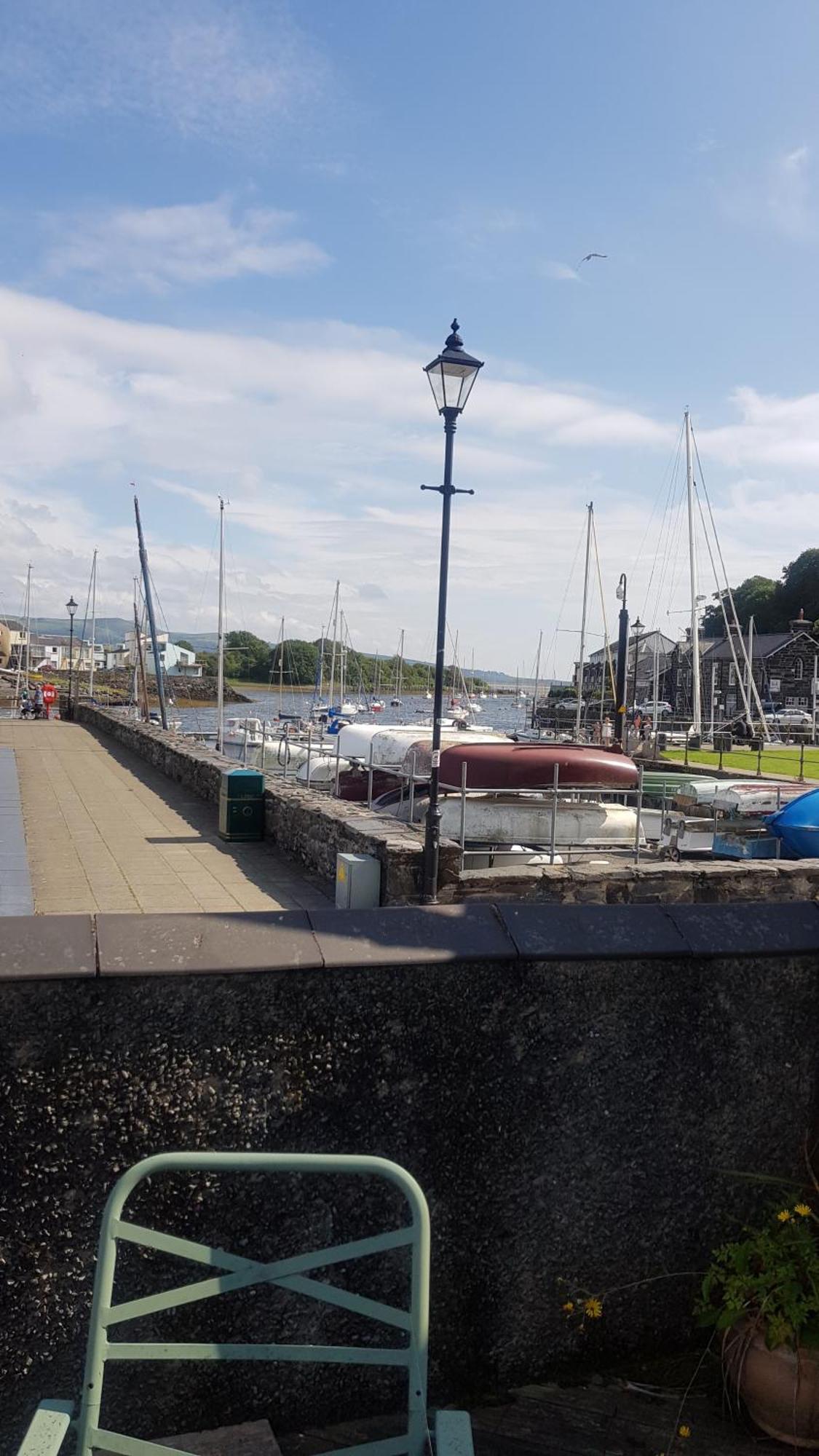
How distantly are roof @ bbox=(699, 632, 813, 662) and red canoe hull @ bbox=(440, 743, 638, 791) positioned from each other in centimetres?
5296

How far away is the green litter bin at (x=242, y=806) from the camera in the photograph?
410 inches

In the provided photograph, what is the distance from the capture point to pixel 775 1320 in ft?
11.5

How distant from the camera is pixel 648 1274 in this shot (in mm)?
3996

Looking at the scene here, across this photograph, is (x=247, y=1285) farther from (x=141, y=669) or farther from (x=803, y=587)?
(x=803, y=587)

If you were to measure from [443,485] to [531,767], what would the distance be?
17.8 feet

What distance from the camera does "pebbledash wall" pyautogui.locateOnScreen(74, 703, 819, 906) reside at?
763 centimetres

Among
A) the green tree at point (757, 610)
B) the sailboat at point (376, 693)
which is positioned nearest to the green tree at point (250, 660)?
the sailboat at point (376, 693)

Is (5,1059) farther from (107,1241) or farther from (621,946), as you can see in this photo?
(621,946)

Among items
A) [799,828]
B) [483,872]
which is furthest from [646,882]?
[799,828]

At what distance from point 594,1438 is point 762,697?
65984 mm

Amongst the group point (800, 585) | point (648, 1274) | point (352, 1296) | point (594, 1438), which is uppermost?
point (800, 585)

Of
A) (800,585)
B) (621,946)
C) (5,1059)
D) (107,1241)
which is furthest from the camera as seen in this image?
(800,585)

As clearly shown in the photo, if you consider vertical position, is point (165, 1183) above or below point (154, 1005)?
below

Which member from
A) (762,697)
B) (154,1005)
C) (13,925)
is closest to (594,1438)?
(154,1005)
